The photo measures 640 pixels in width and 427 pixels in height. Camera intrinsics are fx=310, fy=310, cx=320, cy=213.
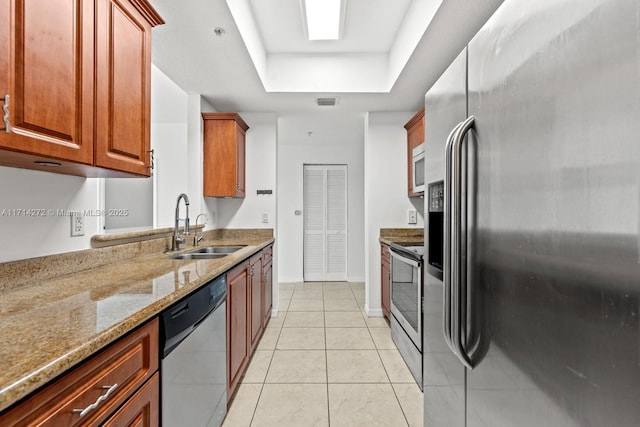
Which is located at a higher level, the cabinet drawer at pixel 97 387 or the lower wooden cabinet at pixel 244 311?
the cabinet drawer at pixel 97 387

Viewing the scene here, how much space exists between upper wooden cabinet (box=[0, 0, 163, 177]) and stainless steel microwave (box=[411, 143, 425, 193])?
2.33 m

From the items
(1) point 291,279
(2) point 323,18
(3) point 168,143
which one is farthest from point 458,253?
(1) point 291,279

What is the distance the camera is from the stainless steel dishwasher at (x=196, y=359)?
3.55ft

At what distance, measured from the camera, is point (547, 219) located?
597 mm

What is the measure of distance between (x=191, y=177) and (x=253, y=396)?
2.04 metres

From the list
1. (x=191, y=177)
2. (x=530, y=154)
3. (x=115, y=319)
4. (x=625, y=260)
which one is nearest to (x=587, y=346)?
(x=625, y=260)

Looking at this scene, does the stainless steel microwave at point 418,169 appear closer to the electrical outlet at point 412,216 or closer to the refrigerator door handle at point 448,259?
the electrical outlet at point 412,216

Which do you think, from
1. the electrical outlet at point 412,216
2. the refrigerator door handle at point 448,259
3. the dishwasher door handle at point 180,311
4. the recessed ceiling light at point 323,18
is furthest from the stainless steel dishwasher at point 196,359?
the electrical outlet at point 412,216

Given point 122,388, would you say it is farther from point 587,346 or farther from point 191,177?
point 191,177

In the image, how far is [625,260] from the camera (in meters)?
0.45

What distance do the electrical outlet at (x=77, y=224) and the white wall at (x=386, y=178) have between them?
106 inches

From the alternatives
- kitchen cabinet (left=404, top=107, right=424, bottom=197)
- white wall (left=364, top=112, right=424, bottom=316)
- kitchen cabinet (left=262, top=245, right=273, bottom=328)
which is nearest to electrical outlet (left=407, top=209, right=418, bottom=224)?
white wall (left=364, top=112, right=424, bottom=316)

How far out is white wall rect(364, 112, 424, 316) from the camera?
142 inches

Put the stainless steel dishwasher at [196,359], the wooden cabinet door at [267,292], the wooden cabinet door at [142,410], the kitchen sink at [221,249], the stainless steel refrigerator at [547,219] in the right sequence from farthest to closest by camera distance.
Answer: the wooden cabinet door at [267,292] → the kitchen sink at [221,249] → the stainless steel dishwasher at [196,359] → the wooden cabinet door at [142,410] → the stainless steel refrigerator at [547,219]
